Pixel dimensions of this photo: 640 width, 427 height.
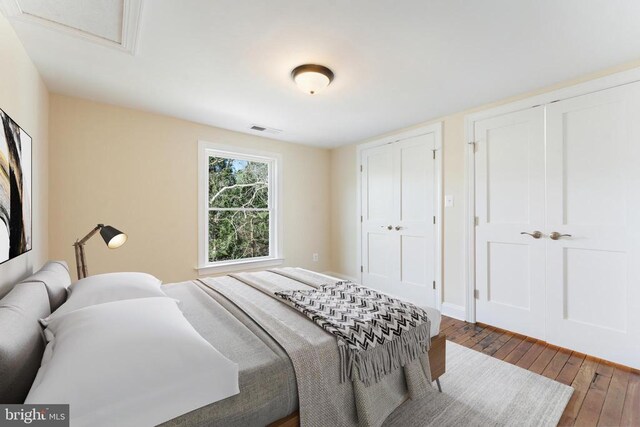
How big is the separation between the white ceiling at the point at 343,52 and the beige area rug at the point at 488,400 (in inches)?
92.9

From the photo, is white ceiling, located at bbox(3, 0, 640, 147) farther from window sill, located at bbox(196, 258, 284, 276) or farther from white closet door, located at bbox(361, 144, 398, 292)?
window sill, located at bbox(196, 258, 284, 276)

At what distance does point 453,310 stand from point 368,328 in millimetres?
2283

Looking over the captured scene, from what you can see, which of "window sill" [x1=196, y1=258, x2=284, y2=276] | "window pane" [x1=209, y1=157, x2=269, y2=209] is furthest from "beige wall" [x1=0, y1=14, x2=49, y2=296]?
"window pane" [x1=209, y1=157, x2=269, y2=209]

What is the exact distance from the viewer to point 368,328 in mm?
1420

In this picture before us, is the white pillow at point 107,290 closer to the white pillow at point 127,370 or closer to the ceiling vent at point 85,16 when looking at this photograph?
the white pillow at point 127,370

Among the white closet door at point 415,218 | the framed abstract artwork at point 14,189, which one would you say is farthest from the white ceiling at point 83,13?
the white closet door at point 415,218

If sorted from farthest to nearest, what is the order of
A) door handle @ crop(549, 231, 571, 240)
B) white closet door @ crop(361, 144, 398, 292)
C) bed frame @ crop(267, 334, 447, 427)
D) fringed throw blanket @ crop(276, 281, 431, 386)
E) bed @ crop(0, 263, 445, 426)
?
1. white closet door @ crop(361, 144, 398, 292)
2. door handle @ crop(549, 231, 571, 240)
3. bed frame @ crop(267, 334, 447, 427)
4. fringed throw blanket @ crop(276, 281, 431, 386)
5. bed @ crop(0, 263, 445, 426)

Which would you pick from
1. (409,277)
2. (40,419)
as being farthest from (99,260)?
(409,277)

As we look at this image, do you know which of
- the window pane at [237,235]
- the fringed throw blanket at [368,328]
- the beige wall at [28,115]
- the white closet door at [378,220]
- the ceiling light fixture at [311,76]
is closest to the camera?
the fringed throw blanket at [368,328]

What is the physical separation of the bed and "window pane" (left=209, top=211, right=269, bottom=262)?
1924 mm

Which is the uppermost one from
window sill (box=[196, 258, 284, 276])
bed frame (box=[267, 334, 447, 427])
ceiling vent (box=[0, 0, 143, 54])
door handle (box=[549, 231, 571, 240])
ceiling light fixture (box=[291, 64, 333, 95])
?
ceiling vent (box=[0, 0, 143, 54])

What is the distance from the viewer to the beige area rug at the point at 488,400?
64.2 inches

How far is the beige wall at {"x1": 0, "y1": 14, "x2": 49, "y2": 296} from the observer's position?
61.5 inches

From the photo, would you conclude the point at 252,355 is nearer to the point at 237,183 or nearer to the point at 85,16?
the point at 85,16
